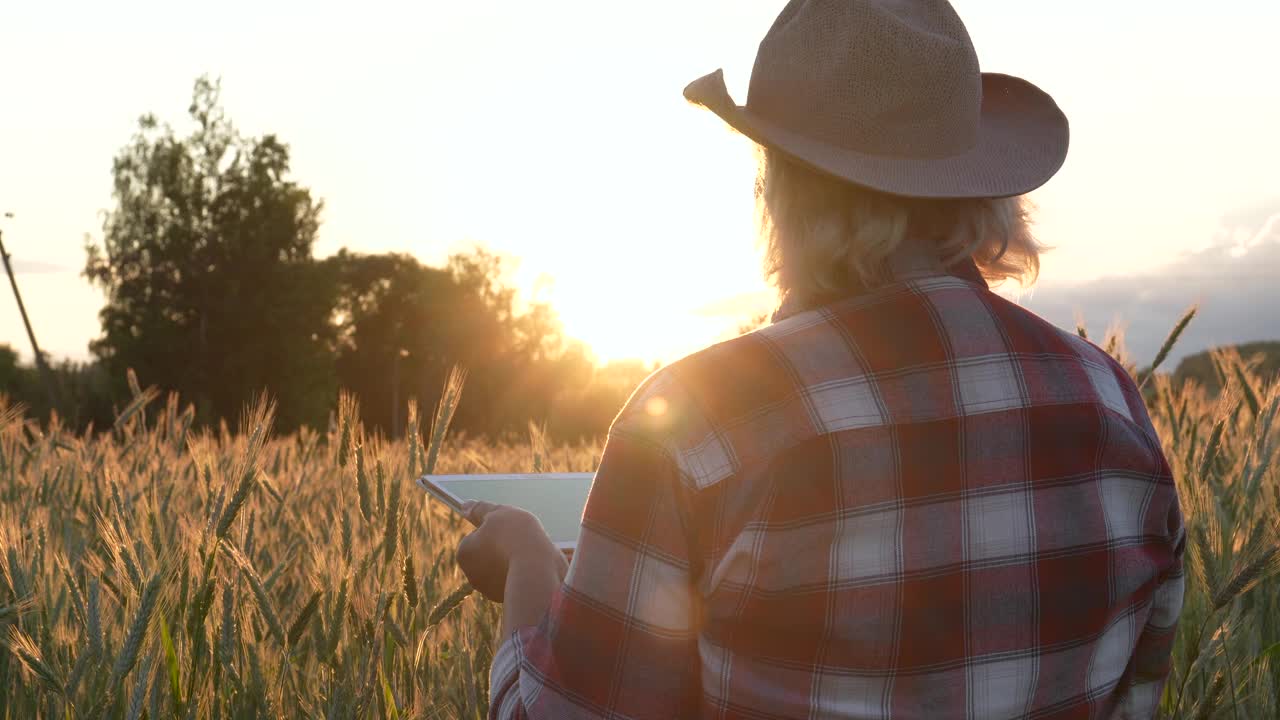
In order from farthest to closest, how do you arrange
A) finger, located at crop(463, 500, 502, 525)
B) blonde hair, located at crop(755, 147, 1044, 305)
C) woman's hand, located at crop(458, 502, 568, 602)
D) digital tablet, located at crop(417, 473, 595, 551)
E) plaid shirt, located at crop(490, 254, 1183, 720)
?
digital tablet, located at crop(417, 473, 595, 551) → finger, located at crop(463, 500, 502, 525) → woman's hand, located at crop(458, 502, 568, 602) → blonde hair, located at crop(755, 147, 1044, 305) → plaid shirt, located at crop(490, 254, 1183, 720)

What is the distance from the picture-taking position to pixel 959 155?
1567 mm

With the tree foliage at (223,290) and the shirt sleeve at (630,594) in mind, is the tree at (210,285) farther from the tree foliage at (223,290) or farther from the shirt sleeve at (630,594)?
the shirt sleeve at (630,594)

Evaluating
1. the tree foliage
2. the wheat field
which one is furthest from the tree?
the wheat field

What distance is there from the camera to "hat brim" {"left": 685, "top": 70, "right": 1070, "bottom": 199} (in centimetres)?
145

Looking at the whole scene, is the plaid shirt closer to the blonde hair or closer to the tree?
the blonde hair

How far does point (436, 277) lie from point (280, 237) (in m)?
8.52

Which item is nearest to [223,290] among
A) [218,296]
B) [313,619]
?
[218,296]

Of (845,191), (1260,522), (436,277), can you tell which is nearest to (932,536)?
(845,191)

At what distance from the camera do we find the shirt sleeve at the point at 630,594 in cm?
135

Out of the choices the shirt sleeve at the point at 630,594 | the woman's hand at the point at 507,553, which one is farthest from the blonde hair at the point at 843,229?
the woman's hand at the point at 507,553

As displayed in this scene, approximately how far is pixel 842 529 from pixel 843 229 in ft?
1.40

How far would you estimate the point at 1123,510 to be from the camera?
1.56m

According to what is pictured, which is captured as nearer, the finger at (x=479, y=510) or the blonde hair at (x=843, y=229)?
the blonde hair at (x=843, y=229)

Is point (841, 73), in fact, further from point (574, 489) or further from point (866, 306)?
point (574, 489)
